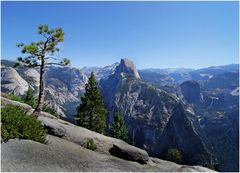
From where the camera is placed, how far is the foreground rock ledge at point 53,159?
19752 millimetres

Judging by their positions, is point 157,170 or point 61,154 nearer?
point 61,154

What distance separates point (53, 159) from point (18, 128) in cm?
437

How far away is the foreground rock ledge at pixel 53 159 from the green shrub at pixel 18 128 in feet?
2.21

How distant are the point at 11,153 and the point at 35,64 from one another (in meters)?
16.1

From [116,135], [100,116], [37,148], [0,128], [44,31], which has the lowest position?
[116,135]

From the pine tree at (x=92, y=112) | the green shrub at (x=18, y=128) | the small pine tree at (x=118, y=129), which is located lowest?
the small pine tree at (x=118, y=129)

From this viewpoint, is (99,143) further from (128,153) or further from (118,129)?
(118,129)

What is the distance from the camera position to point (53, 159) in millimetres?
22188

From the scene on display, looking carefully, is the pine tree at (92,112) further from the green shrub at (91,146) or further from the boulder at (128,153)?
the green shrub at (91,146)

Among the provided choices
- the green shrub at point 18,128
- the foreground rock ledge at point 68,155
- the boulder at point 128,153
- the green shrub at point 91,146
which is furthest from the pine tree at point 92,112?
the green shrub at point 18,128

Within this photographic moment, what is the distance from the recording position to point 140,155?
32031mm

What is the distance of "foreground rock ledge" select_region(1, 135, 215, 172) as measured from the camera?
19.8m

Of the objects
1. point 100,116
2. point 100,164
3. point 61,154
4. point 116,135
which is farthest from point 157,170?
point 116,135

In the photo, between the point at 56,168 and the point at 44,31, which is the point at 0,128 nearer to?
the point at 56,168
